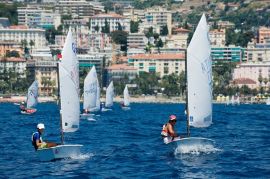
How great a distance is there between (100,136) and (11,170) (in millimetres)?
22065

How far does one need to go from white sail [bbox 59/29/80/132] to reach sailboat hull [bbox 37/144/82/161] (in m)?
2.65

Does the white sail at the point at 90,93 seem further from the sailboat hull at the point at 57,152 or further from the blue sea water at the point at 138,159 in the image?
the sailboat hull at the point at 57,152

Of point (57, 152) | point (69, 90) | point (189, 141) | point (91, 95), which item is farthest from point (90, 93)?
point (57, 152)

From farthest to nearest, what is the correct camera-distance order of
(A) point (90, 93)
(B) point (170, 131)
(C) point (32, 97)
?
(C) point (32, 97) → (A) point (90, 93) → (B) point (170, 131)

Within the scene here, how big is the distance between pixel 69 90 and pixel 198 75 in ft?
19.5

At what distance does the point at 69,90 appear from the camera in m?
59.3

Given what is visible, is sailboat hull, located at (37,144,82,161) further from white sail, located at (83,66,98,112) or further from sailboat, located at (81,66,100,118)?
white sail, located at (83,66,98,112)

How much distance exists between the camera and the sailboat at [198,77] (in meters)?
59.4

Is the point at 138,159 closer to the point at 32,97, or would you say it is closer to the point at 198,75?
the point at 198,75

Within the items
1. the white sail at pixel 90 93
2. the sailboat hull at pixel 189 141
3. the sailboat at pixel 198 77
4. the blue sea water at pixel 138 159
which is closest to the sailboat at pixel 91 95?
the white sail at pixel 90 93

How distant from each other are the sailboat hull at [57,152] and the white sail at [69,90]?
2.65 m

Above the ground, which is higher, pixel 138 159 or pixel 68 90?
pixel 68 90

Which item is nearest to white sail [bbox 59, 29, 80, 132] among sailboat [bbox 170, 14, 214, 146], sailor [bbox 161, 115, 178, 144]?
sailor [bbox 161, 115, 178, 144]

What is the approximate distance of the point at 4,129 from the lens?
8625cm
